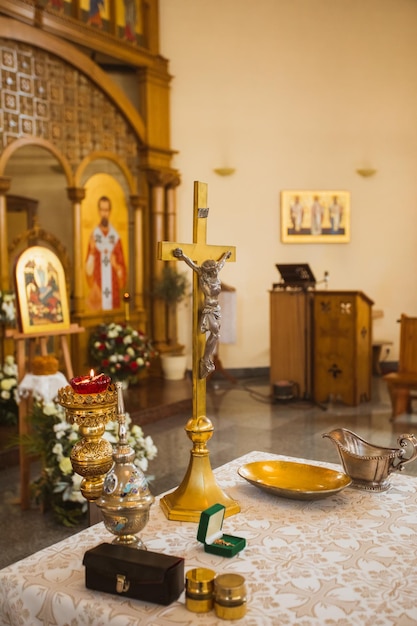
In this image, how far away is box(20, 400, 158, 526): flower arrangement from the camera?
4.53 metres

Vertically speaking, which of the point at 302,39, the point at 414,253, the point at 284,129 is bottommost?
the point at 414,253

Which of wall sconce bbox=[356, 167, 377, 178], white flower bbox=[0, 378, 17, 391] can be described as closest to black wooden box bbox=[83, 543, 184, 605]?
white flower bbox=[0, 378, 17, 391]

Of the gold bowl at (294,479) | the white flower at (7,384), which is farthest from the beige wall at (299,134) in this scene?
the gold bowl at (294,479)

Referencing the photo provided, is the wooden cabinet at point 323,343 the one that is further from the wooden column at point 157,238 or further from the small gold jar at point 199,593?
the small gold jar at point 199,593

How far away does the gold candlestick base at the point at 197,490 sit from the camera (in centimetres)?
206

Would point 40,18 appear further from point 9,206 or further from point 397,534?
point 397,534

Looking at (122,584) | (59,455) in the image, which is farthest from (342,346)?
(122,584)

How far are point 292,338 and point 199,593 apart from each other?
7.13m

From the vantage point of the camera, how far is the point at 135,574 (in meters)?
1.55

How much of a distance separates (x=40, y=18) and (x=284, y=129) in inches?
179

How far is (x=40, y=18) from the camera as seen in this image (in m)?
7.88

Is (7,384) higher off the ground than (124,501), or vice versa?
(124,501)

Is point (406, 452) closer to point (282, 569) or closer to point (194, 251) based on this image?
point (282, 569)

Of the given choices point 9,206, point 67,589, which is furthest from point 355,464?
point 9,206
